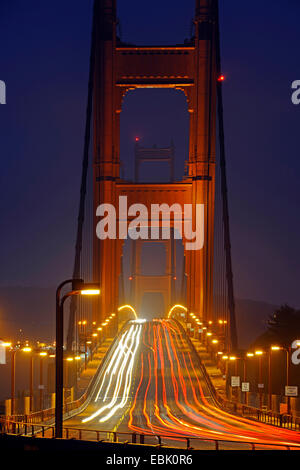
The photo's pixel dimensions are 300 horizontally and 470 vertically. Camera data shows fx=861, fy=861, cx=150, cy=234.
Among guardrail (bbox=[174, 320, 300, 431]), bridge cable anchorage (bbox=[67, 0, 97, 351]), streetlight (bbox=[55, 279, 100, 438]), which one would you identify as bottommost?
guardrail (bbox=[174, 320, 300, 431])

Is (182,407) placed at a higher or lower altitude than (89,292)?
lower

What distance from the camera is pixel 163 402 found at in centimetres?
4334

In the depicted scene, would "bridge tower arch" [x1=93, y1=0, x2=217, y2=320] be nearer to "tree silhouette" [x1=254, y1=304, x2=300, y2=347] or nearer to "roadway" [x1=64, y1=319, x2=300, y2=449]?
"roadway" [x1=64, y1=319, x2=300, y2=449]

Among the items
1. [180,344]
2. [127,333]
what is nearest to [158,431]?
[180,344]

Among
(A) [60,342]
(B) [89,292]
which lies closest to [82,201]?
(B) [89,292]

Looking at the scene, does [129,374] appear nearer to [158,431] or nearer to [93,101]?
[93,101]

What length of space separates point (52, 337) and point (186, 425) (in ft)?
455

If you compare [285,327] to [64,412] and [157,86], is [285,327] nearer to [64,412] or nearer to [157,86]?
[157,86]

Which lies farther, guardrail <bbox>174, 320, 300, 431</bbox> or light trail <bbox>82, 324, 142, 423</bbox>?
light trail <bbox>82, 324, 142, 423</bbox>

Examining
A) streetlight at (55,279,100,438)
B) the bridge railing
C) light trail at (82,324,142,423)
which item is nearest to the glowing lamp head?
streetlight at (55,279,100,438)

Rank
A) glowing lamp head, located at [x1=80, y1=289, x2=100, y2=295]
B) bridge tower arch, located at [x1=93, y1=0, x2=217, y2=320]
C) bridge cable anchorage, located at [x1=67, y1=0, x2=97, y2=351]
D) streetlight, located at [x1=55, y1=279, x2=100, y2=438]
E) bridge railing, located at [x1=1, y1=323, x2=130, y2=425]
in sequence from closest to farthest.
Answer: streetlight, located at [x1=55, y1=279, x2=100, y2=438]
glowing lamp head, located at [x1=80, y1=289, x2=100, y2=295]
bridge railing, located at [x1=1, y1=323, x2=130, y2=425]
bridge cable anchorage, located at [x1=67, y1=0, x2=97, y2=351]
bridge tower arch, located at [x1=93, y1=0, x2=217, y2=320]

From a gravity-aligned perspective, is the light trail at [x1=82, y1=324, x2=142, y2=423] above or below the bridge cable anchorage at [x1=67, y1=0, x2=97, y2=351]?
below

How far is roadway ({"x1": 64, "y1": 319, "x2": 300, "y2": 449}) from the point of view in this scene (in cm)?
2747

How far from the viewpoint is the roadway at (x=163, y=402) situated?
90.1 feet
